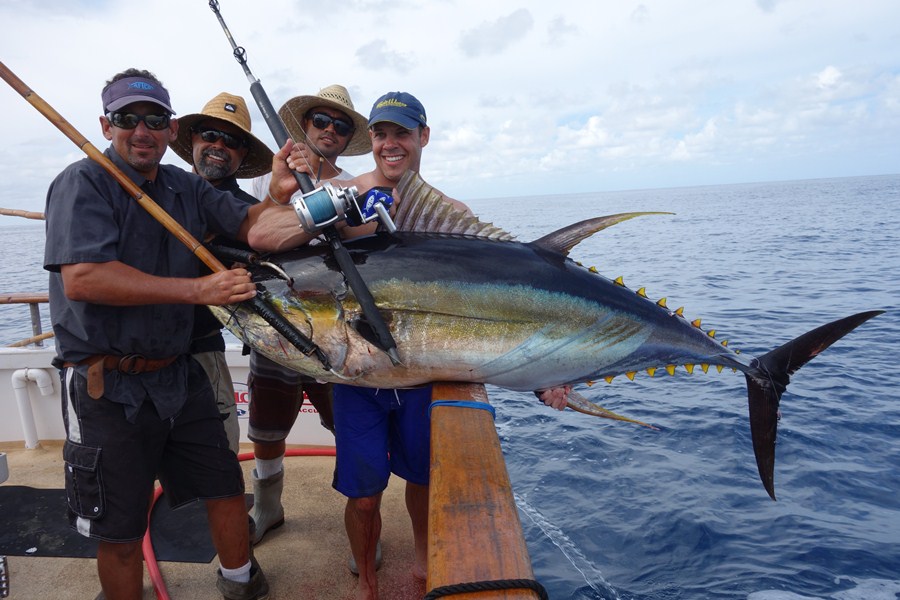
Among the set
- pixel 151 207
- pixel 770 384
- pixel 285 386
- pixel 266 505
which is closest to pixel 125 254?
pixel 151 207

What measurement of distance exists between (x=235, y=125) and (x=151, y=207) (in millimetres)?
1233

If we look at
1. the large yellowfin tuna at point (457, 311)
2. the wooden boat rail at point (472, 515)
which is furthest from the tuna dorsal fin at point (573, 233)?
the wooden boat rail at point (472, 515)

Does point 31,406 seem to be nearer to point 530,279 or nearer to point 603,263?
point 530,279

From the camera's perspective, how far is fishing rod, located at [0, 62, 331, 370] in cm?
195

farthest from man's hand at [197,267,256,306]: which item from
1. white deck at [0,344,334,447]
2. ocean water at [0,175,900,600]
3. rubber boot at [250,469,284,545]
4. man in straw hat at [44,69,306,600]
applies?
ocean water at [0,175,900,600]

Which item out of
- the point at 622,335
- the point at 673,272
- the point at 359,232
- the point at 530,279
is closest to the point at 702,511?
the point at 622,335

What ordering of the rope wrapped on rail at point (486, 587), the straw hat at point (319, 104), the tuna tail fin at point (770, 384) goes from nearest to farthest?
the rope wrapped on rail at point (486, 587) < the tuna tail fin at point (770, 384) < the straw hat at point (319, 104)

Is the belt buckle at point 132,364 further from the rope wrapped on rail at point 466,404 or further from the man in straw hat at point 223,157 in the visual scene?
the rope wrapped on rail at point 466,404

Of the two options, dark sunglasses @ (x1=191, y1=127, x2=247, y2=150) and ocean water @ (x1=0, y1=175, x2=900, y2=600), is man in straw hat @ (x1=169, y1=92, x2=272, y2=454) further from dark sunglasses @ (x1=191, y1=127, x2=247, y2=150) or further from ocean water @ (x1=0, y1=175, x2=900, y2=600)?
ocean water @ (x1=0, y1=175, x2=900, y2=600)

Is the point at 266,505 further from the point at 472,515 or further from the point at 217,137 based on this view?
the point at 472,515

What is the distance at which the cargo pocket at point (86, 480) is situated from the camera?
6.85ft

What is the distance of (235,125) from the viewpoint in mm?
3082

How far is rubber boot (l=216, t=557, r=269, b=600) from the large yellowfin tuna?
113 centimetres

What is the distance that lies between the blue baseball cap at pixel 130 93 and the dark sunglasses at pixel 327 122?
1.36 m
